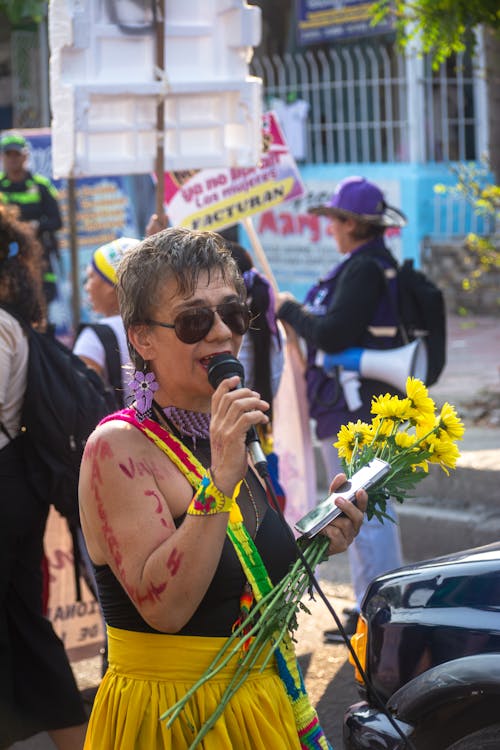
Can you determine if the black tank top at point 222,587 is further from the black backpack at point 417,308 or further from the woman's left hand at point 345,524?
the black backpack at point 417,308

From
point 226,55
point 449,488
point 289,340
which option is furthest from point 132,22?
point 449,488

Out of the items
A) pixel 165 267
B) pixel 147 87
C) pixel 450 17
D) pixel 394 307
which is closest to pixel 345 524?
pixel 165 267

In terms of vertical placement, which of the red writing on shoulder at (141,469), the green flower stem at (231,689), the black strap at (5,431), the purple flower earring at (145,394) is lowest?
the green flower stem at (231,689)

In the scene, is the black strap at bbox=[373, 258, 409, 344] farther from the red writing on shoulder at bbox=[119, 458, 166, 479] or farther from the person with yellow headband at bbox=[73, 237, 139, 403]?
the red writing on shoulder at bbox=[119, 458, 166, 479]

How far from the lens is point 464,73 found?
15.1 meters

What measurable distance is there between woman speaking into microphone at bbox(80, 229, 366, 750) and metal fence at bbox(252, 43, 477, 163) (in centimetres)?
1212

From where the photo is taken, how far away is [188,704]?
2422mm

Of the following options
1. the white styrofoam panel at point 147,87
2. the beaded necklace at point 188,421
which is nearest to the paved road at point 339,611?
the beaded necklace at point 188,421

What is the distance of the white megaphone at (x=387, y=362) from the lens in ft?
18.3

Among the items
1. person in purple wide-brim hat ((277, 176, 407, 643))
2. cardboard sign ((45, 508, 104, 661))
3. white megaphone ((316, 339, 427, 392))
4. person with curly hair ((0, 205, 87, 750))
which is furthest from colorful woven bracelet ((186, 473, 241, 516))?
white megaphone ((316, 339, 427, 392))

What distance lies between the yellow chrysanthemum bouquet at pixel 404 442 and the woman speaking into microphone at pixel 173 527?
0.66ft

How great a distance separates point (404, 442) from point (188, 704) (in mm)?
746

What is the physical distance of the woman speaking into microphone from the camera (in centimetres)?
235

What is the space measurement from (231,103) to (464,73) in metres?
10.8
